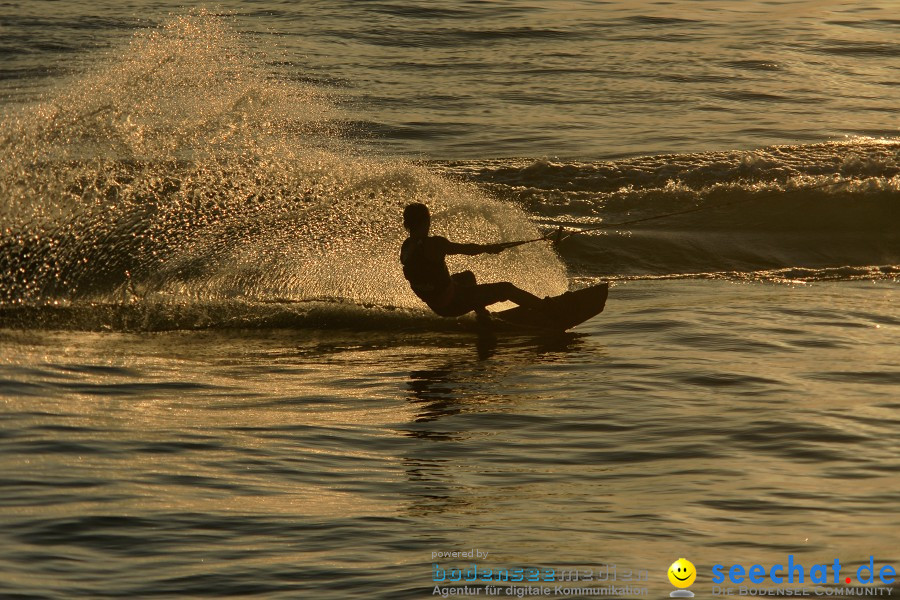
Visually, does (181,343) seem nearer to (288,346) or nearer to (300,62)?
(288,346)

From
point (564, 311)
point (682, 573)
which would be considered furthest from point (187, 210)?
point (682, 573)

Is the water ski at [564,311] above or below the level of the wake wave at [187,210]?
below

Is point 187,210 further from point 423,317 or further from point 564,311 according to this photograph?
point 564,311

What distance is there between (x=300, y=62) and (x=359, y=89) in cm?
264

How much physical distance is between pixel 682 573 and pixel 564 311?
634 cm

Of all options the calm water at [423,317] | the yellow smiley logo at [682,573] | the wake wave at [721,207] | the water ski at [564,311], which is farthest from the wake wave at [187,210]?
the yellow smiley logo at [682,573]

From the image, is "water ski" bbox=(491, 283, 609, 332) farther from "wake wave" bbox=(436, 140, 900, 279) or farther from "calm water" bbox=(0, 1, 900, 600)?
"wake wave" bbox=(436, 140, 900, 279)

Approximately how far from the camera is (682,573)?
712 centimetres

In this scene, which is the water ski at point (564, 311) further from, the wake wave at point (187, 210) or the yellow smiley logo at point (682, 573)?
the yellow smiley logo at point (682, 573)

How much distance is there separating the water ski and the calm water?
0.21 meters

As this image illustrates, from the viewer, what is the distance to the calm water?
7781 millimetres

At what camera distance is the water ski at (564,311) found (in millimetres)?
13312

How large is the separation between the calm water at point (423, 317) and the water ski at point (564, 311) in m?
0.21

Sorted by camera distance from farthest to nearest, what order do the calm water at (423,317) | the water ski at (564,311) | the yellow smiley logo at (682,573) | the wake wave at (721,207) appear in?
1. the wake wave at (721,207)
2. the water ski at (564,311)
3. the calm water at (423,317)
4. the yellow smiley logo at (682,573)
